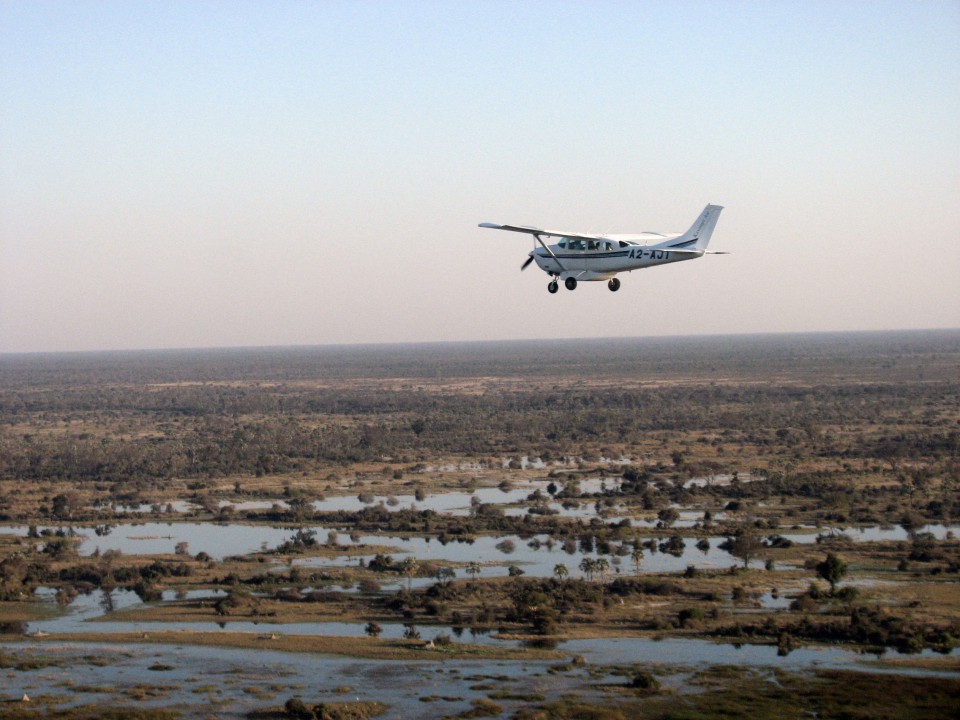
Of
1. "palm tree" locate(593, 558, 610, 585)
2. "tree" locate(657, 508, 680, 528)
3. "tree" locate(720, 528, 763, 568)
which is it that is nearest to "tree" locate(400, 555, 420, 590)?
"palm tree" locate(593, 558, 610, 585)

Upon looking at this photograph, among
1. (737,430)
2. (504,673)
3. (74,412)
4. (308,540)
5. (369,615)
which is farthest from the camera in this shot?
(74,412)

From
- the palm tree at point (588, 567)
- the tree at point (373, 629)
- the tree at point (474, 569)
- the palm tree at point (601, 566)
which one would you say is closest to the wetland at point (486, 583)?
the palm tree at point (601, 566)

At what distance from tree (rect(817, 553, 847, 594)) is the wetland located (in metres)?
0.29

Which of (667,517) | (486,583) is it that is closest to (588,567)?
(486,583)

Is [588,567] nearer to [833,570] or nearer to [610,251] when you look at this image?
[833,570]

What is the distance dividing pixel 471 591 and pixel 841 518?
30.6 metres

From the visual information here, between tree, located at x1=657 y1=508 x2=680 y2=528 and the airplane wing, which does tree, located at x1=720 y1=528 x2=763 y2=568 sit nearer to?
tree, located at x1=657 y1=508 x2=680 y2=528

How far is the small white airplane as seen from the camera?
4716cm

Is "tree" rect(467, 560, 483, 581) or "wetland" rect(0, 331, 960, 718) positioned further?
"tree" rect(467, 560, 483, 581)

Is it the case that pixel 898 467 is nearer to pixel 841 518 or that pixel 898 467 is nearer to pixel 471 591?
pixel 841 518

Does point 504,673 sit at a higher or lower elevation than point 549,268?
lower

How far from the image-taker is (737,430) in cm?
14375

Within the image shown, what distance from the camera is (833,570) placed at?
214 ft

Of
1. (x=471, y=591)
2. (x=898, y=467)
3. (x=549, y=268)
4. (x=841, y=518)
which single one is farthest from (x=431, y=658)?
(x=898, y=467)
